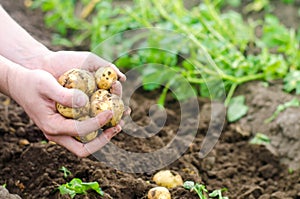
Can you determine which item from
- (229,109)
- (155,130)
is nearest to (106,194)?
(155,130)

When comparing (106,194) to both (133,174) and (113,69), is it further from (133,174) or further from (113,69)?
(113,69)

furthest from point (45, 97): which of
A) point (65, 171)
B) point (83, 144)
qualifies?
point (65, 171)

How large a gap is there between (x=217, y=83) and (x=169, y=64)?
0.38m

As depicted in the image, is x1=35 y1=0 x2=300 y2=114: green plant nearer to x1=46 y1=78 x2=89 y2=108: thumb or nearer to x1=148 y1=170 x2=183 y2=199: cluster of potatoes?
x1=148 y1=170 x2=183 y2=199: cluster of potatoes

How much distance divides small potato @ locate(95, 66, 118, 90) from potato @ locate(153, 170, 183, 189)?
1.77ft

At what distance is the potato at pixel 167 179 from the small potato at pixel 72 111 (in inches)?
22.4

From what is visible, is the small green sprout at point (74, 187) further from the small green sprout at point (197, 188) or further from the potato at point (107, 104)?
the small green sprout at point (197, 188)

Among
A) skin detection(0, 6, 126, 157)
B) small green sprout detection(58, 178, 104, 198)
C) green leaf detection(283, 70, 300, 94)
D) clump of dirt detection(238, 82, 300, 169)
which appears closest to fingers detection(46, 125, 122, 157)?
skin detection(0, 6, 126, 157)

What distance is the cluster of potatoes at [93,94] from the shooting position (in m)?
1.97

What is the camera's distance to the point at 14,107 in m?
3.02

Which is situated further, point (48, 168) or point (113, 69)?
point (48, 168)

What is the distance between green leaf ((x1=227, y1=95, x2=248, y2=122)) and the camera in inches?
130

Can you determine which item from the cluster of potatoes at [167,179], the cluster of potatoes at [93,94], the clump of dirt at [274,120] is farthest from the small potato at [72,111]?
the clump of dirt at [274,120]

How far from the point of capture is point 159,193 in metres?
2.18
